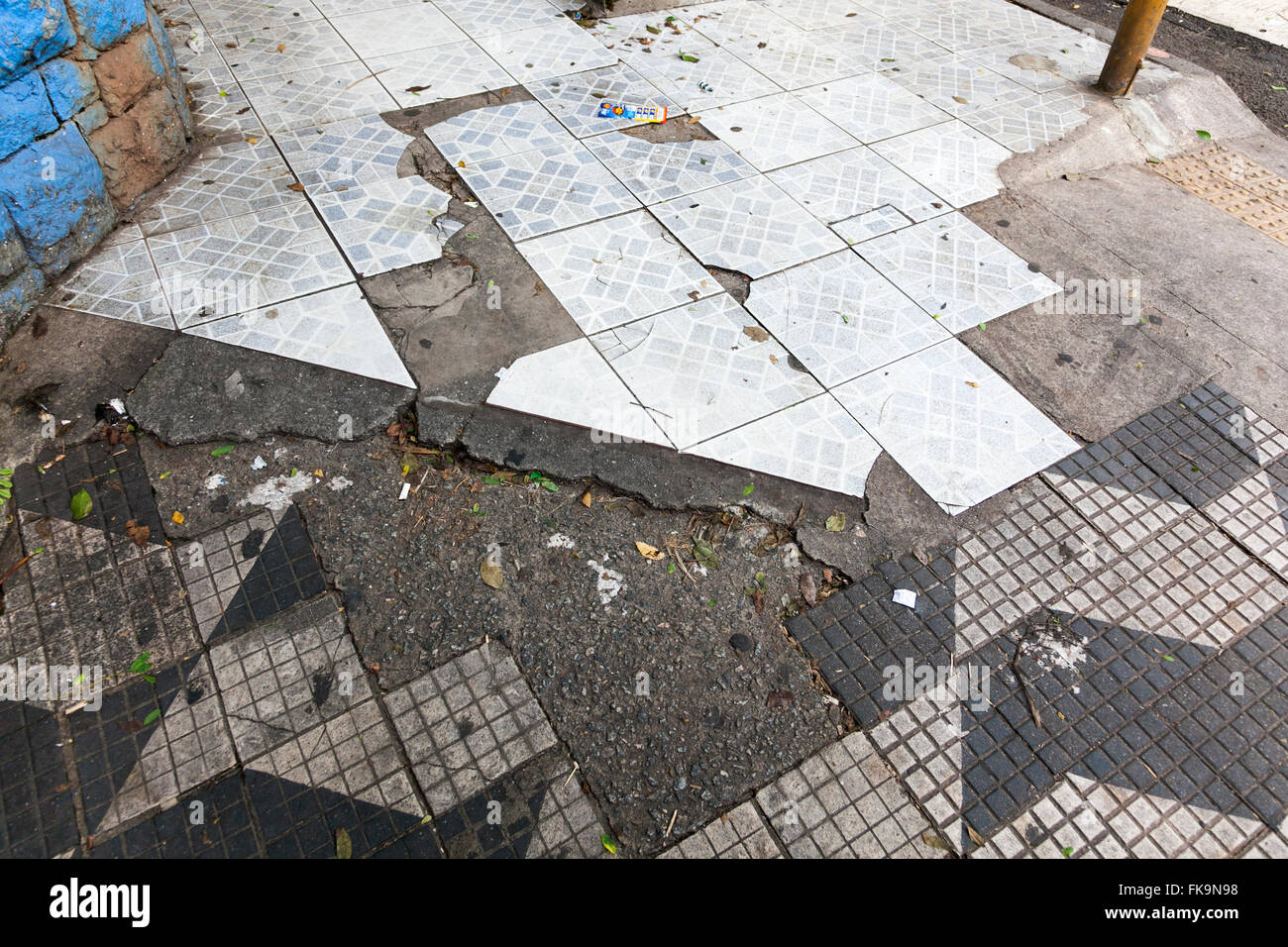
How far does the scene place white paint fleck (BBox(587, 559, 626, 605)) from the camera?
3.58 m

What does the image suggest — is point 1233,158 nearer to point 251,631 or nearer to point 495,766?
point 495,766

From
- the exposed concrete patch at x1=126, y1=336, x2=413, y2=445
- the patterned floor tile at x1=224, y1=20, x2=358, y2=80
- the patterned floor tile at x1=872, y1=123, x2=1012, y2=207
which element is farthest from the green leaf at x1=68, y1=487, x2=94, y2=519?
the patterned floor tile at x1=872, y1=123, x2=1012, y2=207

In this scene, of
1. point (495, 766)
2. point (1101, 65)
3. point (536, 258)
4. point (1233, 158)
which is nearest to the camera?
point (495, 766)

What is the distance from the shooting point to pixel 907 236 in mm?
5543

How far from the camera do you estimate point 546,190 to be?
18.5 ft

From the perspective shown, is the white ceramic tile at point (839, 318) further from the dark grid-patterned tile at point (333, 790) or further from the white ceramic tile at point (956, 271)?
the dark grid-patterned tile at point (333, 790)

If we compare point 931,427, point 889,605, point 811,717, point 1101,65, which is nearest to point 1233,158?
point 1101,65

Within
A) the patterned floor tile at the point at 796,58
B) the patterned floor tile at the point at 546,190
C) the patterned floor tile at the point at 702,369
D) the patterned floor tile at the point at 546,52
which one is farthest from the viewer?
the patterned floor tile at the point at 796,58

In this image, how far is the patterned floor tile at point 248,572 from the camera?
3400 millimetres

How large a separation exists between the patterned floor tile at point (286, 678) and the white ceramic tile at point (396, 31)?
5637mm

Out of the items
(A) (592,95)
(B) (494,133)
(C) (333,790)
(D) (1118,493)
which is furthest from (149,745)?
(A) (592,95)

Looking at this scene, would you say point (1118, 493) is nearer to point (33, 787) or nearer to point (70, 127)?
point (33, 787)

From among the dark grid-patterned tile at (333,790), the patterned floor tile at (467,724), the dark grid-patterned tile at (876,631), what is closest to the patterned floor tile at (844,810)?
the dark grid-patterned tile at (876,631)
